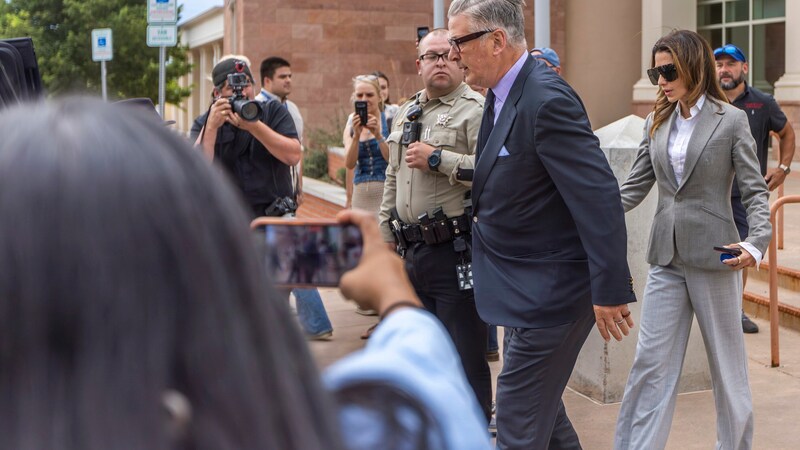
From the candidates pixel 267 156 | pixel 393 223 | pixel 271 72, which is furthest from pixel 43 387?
pixel 271 72

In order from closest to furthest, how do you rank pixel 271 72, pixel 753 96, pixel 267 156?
pixel 267 156 < pixel 753 96 < pixel 271 72

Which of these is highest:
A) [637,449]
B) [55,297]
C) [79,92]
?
[79,92]

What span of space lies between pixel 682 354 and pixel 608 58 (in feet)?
61.6

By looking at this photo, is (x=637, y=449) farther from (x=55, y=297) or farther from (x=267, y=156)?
(x=55, y=297)

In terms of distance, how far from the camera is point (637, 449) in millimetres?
4695

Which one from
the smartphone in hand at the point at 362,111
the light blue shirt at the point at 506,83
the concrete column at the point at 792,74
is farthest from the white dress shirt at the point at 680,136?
the concrete column at the point at 792,74

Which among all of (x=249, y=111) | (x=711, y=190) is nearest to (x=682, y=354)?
(x=711, y=190)

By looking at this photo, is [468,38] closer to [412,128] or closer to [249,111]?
[412,128]

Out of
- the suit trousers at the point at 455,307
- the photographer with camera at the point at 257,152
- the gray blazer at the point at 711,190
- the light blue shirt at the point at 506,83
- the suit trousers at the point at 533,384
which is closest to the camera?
the suit trousers at the point at 533,384

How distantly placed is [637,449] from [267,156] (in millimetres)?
2903

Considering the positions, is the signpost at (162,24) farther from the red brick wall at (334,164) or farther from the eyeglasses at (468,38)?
the eyeglasses at (468,38)

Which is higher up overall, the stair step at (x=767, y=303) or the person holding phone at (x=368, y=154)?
the person holding phone at (x=368, y=154)

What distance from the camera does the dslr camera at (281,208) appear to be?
6484 mm

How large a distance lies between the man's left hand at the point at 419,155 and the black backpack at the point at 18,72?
1.79 meters
